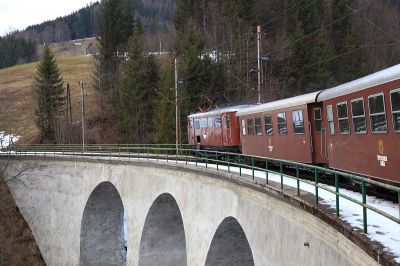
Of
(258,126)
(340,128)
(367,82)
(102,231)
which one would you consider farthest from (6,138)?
(367,82)

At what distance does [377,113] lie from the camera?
9.35 m

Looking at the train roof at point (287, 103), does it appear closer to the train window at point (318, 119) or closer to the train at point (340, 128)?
the train at point (340, 128)

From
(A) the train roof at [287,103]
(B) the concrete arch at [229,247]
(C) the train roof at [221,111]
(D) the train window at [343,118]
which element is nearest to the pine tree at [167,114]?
(C) the train roof at [221,111]

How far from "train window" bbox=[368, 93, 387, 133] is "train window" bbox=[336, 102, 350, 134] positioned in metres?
1.38

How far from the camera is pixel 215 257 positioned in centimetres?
1617

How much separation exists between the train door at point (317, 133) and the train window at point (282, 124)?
1935 mm

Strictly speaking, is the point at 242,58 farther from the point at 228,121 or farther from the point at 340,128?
the point at 340,128

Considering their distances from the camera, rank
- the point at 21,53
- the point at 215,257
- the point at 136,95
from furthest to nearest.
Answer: the point at 21,53 → the point at 136,95 → the point at 215,257

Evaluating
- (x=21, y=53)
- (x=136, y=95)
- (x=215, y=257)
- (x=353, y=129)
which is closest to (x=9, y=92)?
(x=136, y=95)

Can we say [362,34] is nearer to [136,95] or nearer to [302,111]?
[136,95]

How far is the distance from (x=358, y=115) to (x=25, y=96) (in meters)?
82.8

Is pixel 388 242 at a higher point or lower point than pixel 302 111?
lower

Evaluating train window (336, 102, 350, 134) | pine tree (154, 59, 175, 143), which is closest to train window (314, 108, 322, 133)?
train window (336, 102, 350, 134)

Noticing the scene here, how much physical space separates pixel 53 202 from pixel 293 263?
28637mm
